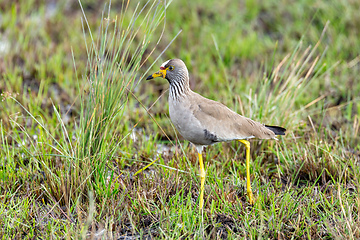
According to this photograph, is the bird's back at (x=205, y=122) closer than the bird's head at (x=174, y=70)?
Yes

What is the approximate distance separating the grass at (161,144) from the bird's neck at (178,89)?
224mm

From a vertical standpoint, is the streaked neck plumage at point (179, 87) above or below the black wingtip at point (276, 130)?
above

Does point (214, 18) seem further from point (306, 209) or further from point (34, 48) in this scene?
point (306, 209)

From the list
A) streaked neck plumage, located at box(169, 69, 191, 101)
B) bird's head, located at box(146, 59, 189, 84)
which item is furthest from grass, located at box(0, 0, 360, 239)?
streaked neck plumage, located at box(169, 69, 191, 101)

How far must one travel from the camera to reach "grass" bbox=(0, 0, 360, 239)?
9.72ft

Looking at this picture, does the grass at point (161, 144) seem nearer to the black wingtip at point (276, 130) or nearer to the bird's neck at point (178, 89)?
the bird's neck at point (178, 89)

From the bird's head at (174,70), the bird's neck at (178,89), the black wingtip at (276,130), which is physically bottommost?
the black wingtip at (276,130)

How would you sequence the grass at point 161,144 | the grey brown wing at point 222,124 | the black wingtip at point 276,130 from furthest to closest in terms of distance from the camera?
1. the black wingtip at point 276,130
2. the grey brown wing at point 222,124
3. the grass at point 161,144

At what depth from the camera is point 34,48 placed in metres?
5.88

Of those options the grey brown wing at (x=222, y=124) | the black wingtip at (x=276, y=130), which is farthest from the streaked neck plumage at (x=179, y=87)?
the black wingtip at (x=276, y=130)

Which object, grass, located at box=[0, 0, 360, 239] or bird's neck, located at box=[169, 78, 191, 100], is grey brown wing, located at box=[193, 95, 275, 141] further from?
grass, located at box=[0, 0, 360, 239]

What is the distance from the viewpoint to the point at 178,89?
312 centimetres

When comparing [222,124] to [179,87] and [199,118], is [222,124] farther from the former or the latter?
[179,87]

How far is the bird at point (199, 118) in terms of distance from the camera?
3035 mm
